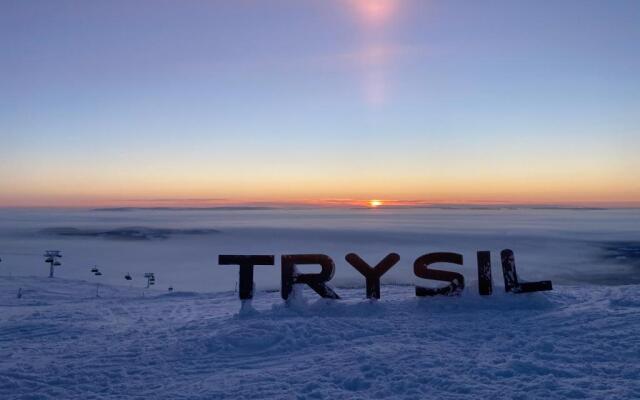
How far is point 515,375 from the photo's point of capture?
7.17 m

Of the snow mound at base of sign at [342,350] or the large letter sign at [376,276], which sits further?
the large letter sign at [376,276]

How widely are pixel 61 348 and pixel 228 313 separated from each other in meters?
4.31

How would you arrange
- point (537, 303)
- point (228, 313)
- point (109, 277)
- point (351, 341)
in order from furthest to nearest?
point (109, 277) → point (228, 313) → point (537, 303) → point (351, 341)

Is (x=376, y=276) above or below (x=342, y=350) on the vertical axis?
above

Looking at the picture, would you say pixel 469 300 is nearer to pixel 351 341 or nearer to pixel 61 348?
pixel 351 341

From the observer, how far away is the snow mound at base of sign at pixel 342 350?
695 cm

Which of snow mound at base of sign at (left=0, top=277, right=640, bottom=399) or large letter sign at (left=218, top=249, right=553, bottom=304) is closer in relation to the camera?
snow mound at base of sign at (left=0, top=277, right=640, bottom=399)

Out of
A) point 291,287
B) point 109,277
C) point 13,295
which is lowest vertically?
point 109,277

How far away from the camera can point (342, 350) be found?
866 cm

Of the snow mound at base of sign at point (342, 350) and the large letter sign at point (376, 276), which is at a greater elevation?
the large letter sign at point (376, 276)

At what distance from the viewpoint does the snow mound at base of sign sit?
6945 mm

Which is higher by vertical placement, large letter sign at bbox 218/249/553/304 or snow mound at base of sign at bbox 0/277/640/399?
large letter sign at bbox 218/249/553/304

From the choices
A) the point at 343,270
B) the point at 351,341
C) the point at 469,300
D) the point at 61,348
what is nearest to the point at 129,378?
the point at 61,348

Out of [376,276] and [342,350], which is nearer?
[342,350]
